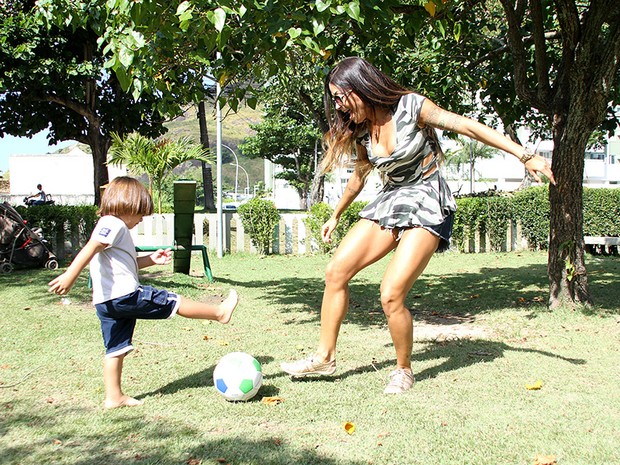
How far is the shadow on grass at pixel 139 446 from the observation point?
118 inches

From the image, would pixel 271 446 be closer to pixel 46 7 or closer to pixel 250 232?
pixel 46 7

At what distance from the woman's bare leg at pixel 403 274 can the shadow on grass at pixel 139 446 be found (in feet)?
3.69

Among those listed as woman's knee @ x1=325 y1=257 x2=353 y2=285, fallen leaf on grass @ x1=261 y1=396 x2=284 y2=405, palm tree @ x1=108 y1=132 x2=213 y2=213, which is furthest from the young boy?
palm tree @ x1=108 y1=132 x2=213 y2=213

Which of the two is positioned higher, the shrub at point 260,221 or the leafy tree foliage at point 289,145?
the leafy tree foliage at point 289,145

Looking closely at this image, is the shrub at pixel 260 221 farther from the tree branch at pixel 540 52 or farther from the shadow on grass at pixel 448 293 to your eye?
the tree branch at pixel 540 52

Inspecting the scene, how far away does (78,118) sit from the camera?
67.4 feet

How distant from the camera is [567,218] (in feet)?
22.8

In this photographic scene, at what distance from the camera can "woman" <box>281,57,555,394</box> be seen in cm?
398

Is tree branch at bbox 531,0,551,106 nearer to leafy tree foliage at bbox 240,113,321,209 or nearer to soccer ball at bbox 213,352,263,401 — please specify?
soccer ball at bbox 213,352,263,401

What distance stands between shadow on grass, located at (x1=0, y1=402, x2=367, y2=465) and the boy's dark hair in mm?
1210

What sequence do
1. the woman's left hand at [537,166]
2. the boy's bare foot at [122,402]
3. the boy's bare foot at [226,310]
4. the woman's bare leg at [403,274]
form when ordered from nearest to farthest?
the woman's left hand at [537,166], the boy's bare foot at [122,402], the woman's bare leg at [403,274], the boy's bare foot at [226,310]

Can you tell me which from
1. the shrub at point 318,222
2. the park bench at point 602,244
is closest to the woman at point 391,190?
the shrub at point 318,222

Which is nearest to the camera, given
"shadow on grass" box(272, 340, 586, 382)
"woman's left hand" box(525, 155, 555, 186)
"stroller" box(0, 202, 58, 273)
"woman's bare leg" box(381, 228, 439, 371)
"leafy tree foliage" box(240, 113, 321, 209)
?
"woman's left hand" box(525, 155, 555, 186)

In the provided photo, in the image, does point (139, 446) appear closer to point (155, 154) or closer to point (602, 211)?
point (155, 154)
